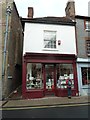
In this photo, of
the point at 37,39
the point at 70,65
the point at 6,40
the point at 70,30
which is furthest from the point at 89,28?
the point at 6,40

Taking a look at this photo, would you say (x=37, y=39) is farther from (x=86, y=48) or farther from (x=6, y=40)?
(x=86, y=48)

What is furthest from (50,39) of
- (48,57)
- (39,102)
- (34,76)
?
(39,102)

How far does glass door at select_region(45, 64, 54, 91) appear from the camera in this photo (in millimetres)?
16875

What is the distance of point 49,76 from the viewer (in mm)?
17094

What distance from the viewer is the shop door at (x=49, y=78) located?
16.8 meters

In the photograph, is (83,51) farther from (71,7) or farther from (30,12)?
(30,12)

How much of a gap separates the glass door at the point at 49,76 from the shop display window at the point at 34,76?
635 millimetres

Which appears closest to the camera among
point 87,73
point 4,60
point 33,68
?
point 4,60

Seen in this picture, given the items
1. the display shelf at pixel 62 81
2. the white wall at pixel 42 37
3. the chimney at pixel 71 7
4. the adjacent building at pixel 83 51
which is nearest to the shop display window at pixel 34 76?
the white wall at pixel 42 37

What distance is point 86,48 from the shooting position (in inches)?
710

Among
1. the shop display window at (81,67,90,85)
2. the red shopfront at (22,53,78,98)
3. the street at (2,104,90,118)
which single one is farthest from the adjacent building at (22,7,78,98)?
the street at (2,104,90,118)

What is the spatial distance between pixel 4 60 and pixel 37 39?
3.74 meters

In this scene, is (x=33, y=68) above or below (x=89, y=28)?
below

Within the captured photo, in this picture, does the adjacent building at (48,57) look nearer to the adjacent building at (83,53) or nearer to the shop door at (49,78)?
the shop door at (49,78)
